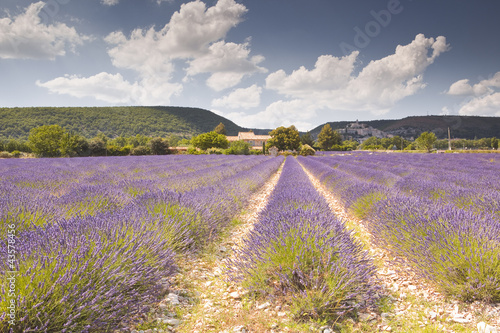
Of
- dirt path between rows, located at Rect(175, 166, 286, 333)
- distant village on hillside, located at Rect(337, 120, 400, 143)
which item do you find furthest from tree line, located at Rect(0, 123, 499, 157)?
distant village on hillside, located at Rect(337, 120, 400, 143)

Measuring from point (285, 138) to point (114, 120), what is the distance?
231ft

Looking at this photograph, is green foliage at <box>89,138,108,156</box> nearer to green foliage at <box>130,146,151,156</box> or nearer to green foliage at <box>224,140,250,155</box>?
green foliage at <box>130,146,151,156</box>

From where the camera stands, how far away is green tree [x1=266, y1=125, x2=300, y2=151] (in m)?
52.0

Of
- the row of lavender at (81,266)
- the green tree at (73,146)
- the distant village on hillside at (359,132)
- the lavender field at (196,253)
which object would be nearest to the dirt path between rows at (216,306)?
the lavender field at (196,253)

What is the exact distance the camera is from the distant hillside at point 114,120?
244 feet

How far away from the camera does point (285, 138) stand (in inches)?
2047

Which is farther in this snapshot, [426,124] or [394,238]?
[426,124]

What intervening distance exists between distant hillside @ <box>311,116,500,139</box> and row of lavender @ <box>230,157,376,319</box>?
4436 inches

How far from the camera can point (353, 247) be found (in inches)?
87.2

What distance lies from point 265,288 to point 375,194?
11.5 feet

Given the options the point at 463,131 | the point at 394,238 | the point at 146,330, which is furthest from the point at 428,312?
the point at 463,131

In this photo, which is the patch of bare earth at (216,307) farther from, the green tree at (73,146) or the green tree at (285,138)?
the green tree at (285,138)

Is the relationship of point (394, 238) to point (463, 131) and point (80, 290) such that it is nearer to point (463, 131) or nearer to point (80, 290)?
point (80, 290)

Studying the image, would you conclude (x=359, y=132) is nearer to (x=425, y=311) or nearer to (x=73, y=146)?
(x=73, y=146)
